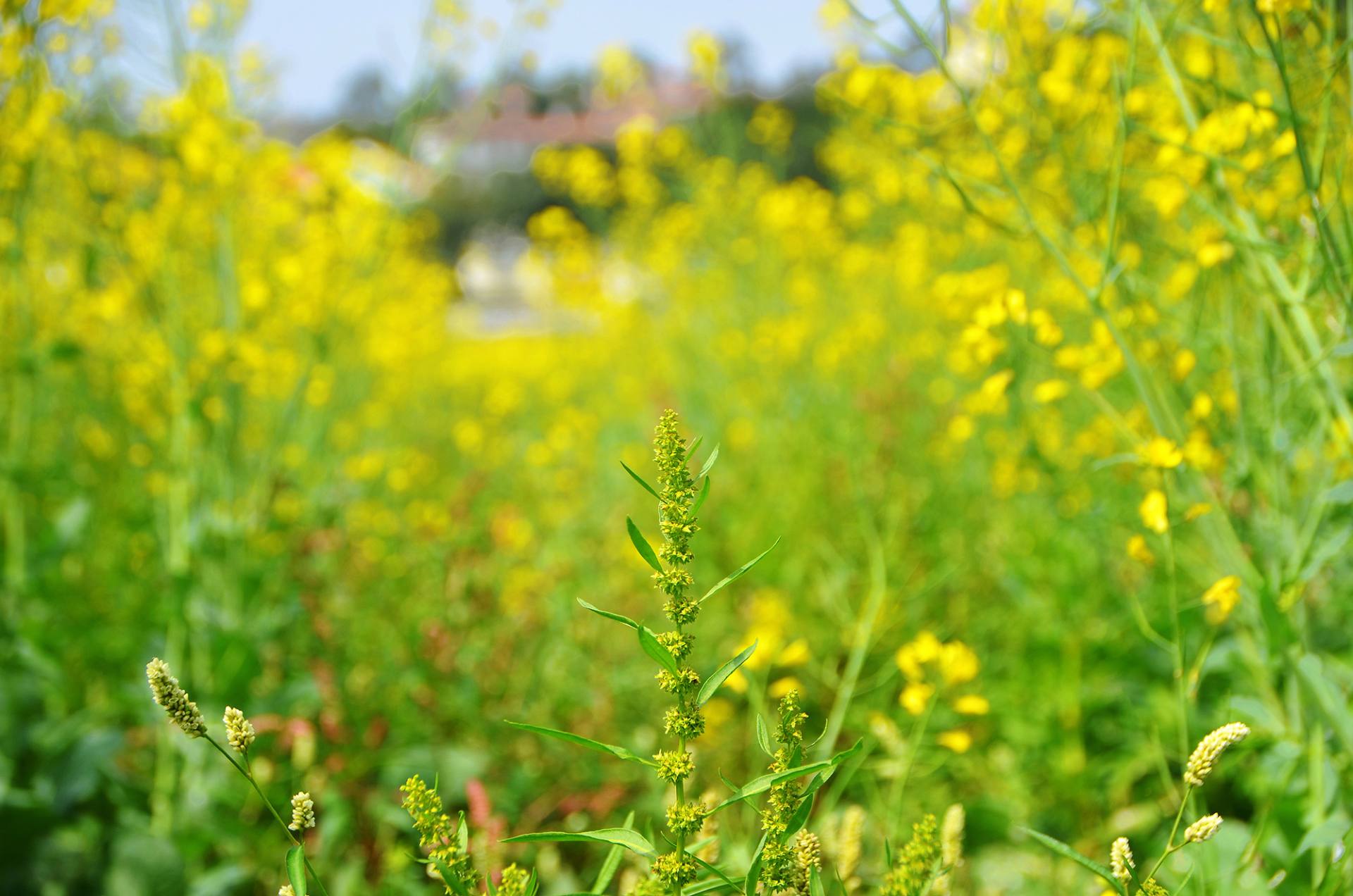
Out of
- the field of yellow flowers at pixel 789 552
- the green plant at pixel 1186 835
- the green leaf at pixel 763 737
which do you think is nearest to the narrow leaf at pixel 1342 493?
the field of yellow flowers at pixel 789 552

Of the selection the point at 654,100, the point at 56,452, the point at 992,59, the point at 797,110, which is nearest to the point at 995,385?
the point at 992,59

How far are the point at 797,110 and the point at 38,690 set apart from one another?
17.2m

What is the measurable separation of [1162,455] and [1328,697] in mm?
297

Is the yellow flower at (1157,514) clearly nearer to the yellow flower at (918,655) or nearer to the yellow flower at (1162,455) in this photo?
the yellow flower at (1162,455)

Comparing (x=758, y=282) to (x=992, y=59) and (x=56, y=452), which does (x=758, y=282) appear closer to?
(x=56, y=452)

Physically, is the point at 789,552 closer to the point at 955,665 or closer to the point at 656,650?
the point at 955,665

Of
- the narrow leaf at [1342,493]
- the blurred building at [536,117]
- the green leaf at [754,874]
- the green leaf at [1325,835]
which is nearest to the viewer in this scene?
the green leaf at [754,874]

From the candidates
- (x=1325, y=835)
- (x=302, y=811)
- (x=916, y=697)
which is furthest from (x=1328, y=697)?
(x=302, y=811)

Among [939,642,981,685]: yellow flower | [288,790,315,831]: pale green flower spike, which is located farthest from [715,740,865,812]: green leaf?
[939,642,981,685]: yellow flower

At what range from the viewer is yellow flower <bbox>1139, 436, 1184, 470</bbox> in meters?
1.07

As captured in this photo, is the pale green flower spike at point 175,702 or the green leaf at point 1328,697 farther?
the green leaf at point 1328,697

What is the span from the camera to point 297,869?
583mm

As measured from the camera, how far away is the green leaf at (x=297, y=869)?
576 millimetres

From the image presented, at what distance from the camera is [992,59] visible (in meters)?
1.35
